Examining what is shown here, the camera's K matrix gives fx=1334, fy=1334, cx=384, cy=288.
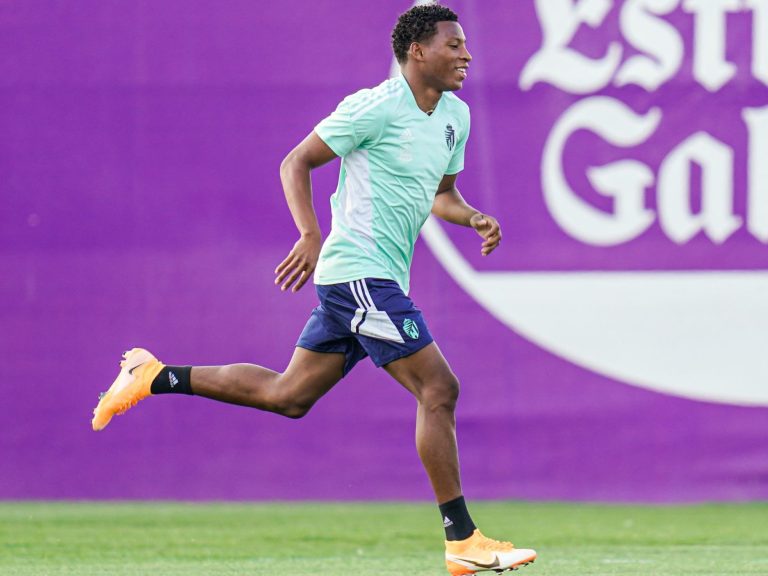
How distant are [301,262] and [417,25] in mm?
1065

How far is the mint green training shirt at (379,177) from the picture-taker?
4.74m

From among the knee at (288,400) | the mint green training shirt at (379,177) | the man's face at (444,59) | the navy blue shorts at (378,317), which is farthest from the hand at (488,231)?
the knee at (288,400)

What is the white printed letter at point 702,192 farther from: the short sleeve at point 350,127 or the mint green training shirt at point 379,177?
the short sleeve at point 350,127

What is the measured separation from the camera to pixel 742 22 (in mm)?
7250

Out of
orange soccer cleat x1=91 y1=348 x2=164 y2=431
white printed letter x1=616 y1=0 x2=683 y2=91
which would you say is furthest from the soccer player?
white printed letter x1=616 y1=0 x2=683 y2=91

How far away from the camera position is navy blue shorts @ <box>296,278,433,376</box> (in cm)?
467

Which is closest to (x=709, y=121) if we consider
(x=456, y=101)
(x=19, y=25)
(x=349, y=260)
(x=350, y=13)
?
(x=350, y=13)

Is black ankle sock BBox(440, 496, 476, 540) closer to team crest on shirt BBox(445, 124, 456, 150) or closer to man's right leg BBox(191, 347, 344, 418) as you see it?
man's right leg BBox(191, 347, 344, 418)

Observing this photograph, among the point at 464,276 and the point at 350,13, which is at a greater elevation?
the point at 350,13

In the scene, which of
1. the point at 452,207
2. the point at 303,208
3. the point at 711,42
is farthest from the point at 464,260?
the point at 303,208

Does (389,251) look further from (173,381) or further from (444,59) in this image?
(173,381)

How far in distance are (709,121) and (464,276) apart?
1.58 meters

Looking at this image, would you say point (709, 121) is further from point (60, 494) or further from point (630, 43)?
point (60, 494)

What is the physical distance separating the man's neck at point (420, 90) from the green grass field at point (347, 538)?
1850mm
